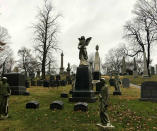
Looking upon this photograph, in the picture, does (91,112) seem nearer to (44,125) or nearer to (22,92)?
(44,125)

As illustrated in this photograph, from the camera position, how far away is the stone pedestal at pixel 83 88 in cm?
1401

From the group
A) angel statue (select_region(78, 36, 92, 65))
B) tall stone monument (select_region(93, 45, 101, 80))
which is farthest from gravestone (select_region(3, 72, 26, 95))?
tall stone monument (select_region(93, 45, 101, 80))

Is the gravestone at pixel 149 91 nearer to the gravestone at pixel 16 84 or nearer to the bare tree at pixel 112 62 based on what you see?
the gravestone at pixel 16 84

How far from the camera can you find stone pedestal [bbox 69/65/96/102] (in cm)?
1401

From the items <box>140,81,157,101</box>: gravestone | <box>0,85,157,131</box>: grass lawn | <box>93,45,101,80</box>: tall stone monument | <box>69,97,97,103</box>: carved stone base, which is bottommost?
<box>0,85,157,131</box>: grass lawn

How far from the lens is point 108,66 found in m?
79.3

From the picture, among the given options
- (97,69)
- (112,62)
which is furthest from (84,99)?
(112,62)

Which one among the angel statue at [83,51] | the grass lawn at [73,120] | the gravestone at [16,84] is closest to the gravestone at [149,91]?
the grass lawn at [73,120]

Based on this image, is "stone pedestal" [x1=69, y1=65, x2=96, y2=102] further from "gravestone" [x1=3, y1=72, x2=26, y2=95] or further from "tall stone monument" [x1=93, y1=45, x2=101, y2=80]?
"tall stone monument" [x1=93, y1=45, x2=101, y2=80]

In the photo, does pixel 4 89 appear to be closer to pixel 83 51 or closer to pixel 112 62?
pixel 83 51

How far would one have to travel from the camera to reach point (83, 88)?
14492 mm

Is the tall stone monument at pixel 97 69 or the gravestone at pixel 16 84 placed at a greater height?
the tall stone monument at pixel 97 69

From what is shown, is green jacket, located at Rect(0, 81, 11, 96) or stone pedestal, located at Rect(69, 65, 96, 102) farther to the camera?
stone pedestal, located at Rect(69, 65, 96, 102)

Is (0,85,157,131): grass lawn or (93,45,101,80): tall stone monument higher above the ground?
(93,45,101,80): tall stone monument
